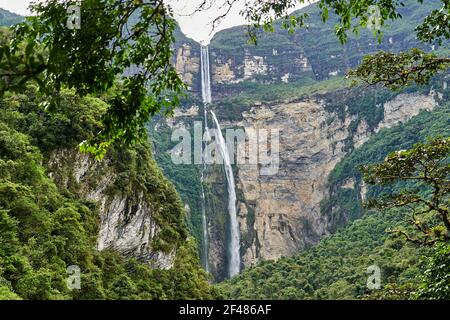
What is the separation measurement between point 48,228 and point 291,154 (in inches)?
1974

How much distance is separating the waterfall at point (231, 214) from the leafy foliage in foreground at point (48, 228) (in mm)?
35646

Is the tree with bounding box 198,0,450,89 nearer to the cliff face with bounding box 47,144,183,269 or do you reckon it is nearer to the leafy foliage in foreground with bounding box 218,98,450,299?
the leafy foliage in foreground with bounding box 218,98,450,299

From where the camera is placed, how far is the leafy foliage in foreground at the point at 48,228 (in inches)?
361

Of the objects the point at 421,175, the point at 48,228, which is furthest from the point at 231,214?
the point at 421,175

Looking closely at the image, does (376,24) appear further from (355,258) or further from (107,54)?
(355,258)

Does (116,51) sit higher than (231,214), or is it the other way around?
(116,51)

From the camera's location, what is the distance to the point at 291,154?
59.4 metres

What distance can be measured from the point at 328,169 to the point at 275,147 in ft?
24.3

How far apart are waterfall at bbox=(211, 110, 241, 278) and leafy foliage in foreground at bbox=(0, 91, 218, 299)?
35646 mm

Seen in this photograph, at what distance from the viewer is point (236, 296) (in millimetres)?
34656

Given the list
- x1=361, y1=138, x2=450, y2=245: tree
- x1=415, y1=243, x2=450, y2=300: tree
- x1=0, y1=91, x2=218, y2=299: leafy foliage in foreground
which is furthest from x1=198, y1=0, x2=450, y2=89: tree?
x1=0, y1=91, x2=218, y2=299: leafy foliage in foreground

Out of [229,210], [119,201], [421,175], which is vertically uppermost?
[421,175]

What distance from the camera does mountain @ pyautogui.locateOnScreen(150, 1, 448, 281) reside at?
54469 mm

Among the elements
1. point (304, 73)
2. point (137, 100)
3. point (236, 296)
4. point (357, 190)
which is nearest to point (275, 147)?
point (357, 190)
